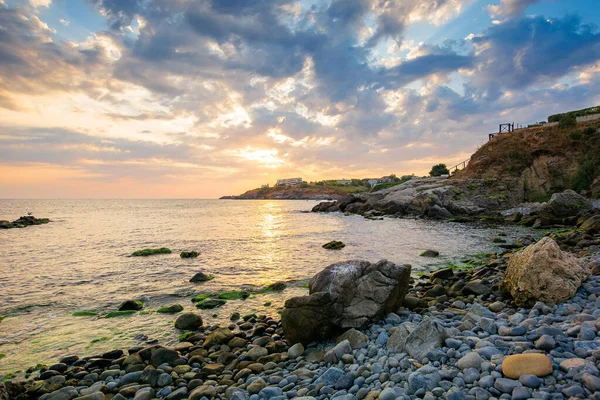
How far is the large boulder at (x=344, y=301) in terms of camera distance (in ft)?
26.4

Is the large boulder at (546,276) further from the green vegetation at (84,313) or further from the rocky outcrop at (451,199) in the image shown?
the rocky outcrop at (451,199)

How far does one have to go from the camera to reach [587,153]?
46.2 metres

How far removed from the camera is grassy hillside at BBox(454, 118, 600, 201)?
145 ft

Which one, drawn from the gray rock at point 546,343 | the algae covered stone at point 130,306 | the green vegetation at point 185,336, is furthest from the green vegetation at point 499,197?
the green vegetation at point 185,336

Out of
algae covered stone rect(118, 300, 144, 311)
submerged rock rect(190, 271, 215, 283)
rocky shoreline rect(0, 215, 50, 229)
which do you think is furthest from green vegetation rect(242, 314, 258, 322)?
rocky shoreline rect(0, 215, 50, 229)

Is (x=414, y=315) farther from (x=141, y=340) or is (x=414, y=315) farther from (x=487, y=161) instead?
(x=487, y=161)

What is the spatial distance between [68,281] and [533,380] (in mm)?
18575

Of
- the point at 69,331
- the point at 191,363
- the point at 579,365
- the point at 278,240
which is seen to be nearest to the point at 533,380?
the point at 579,365

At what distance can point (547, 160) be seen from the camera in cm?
5006

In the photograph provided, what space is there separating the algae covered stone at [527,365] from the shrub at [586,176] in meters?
50.9

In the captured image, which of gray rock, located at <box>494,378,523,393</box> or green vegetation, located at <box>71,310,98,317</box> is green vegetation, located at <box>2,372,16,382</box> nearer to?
green vegetation, located at <box>71,310,98,317</box>

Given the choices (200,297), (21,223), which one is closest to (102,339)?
(200,297)

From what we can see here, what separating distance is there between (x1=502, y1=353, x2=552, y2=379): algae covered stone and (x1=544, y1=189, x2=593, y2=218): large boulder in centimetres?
3518

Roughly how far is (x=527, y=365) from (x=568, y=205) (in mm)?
37082
